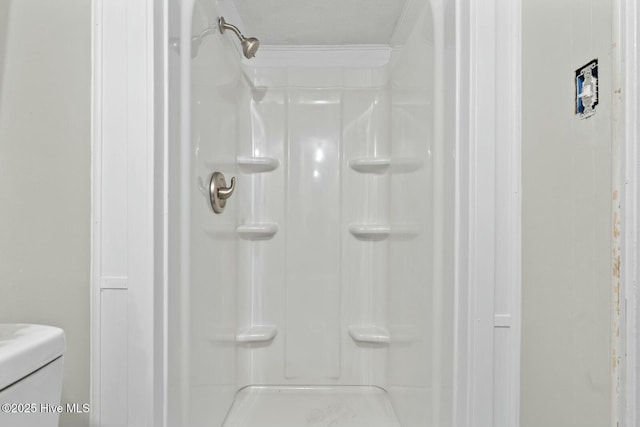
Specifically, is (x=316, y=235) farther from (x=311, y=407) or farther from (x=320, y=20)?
(x=320, y=20)

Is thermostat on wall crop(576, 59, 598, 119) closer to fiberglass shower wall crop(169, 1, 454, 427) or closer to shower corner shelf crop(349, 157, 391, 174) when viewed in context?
fiberglass shower wall crop(169, 1, 454, 427)

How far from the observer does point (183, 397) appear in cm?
121

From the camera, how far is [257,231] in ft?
6.82

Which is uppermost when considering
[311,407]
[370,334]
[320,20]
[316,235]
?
[320,20]

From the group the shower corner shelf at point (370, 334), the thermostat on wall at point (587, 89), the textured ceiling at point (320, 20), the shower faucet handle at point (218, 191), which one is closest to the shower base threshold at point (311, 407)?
the shower corner shelf at point (370, 334)

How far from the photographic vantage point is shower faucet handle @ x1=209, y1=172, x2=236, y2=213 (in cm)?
152

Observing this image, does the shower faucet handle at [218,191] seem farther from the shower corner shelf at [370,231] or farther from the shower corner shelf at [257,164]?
the shower corner shelf at [370,231]

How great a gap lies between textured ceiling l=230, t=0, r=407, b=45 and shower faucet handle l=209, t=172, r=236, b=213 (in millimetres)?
667

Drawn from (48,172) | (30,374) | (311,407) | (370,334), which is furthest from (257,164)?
(30,374)

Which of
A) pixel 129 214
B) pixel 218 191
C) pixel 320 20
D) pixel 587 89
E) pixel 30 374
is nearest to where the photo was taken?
pixel 30 374

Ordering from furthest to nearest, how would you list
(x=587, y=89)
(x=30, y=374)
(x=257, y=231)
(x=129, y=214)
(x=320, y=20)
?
(x=257, y=231) → (x=320, y=20) → (x=129, y=214) → (x=587, y=89) → (x=30, y=374)

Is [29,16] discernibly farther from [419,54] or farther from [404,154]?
[404,154]

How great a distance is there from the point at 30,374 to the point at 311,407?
143 cm

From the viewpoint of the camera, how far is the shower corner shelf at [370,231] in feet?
6.87
